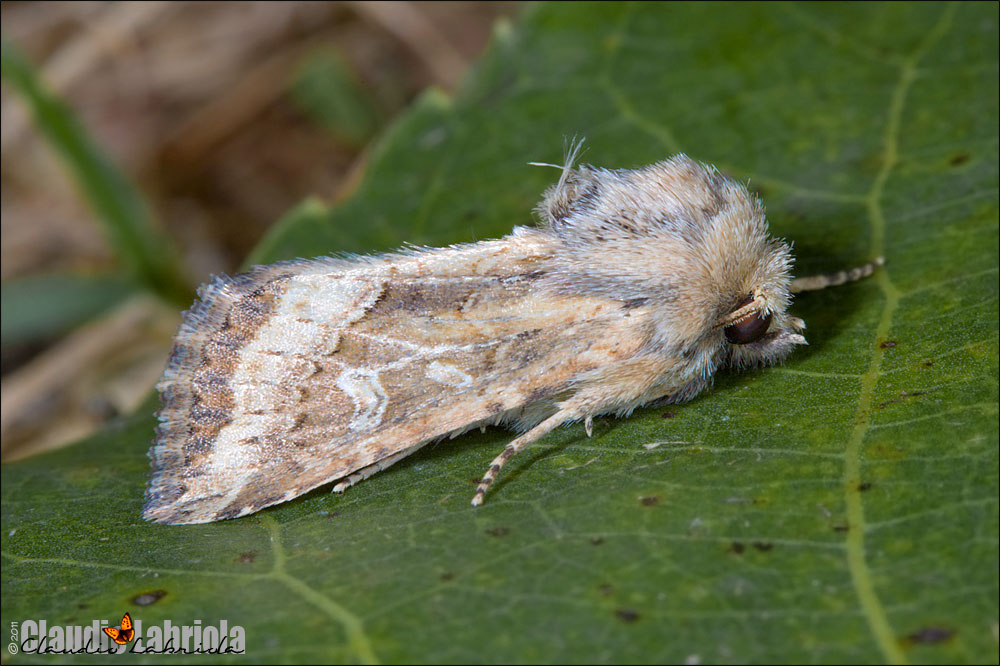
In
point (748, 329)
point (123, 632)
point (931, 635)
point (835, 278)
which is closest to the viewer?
point (931, 635)

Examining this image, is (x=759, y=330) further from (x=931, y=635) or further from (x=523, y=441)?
(x=931, y=635)

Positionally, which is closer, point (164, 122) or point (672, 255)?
point (672, 255)

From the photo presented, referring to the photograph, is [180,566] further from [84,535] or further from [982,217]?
[982,217]

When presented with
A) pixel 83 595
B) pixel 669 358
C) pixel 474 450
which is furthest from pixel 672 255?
pixel 83 595

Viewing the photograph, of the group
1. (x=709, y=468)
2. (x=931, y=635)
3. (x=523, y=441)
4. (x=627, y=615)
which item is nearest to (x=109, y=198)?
(x=523, y=441)

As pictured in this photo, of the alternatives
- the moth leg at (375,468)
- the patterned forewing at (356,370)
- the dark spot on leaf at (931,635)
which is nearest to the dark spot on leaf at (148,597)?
the patterned forewing at (356,370)

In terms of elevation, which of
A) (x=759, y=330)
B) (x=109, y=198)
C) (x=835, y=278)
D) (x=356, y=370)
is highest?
(x=109, y=198)

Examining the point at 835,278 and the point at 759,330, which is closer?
the point at 759,330

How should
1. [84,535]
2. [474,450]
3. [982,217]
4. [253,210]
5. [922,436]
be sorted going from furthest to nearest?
[253,210] → [982,217] → [474,450] → [84,535] → [922,436]
